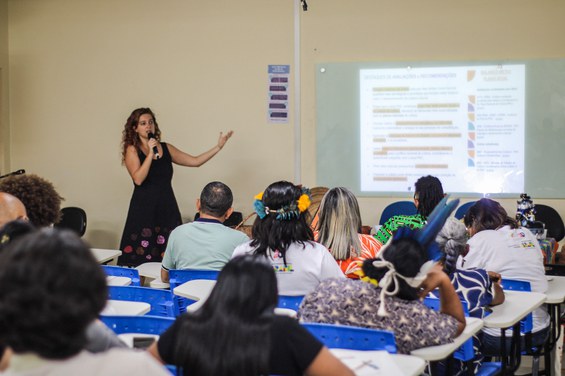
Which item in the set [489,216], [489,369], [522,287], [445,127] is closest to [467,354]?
[489,369]

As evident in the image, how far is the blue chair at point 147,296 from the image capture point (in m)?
3.18

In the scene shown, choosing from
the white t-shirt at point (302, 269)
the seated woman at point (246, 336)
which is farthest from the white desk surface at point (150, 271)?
the seated woman at point (246, 336)

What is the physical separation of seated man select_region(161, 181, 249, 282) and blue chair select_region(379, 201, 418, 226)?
2.81 metres

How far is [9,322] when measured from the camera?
1.41m

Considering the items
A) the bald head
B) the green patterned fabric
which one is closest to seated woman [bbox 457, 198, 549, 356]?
the green patterned fabric

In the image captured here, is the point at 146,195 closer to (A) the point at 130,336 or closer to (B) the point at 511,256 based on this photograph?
(B) the point at 511,256

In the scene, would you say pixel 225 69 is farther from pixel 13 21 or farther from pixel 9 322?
pixel 9 322

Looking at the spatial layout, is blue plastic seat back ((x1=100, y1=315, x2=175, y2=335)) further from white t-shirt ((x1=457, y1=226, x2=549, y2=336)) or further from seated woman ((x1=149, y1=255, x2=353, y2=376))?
white t-shirt ((x1=457, y1=226, x2=549, y2=336))

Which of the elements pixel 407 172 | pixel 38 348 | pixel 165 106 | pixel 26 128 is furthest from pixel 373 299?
pixel 26 128

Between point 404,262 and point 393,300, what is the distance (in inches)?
5.4

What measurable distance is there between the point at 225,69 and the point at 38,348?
581 centimetres

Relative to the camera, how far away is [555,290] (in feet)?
12.8

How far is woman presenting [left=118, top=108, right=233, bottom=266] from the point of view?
233 inches

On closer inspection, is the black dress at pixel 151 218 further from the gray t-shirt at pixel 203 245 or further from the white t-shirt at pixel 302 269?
the white t-shirt at pixel 302 269
